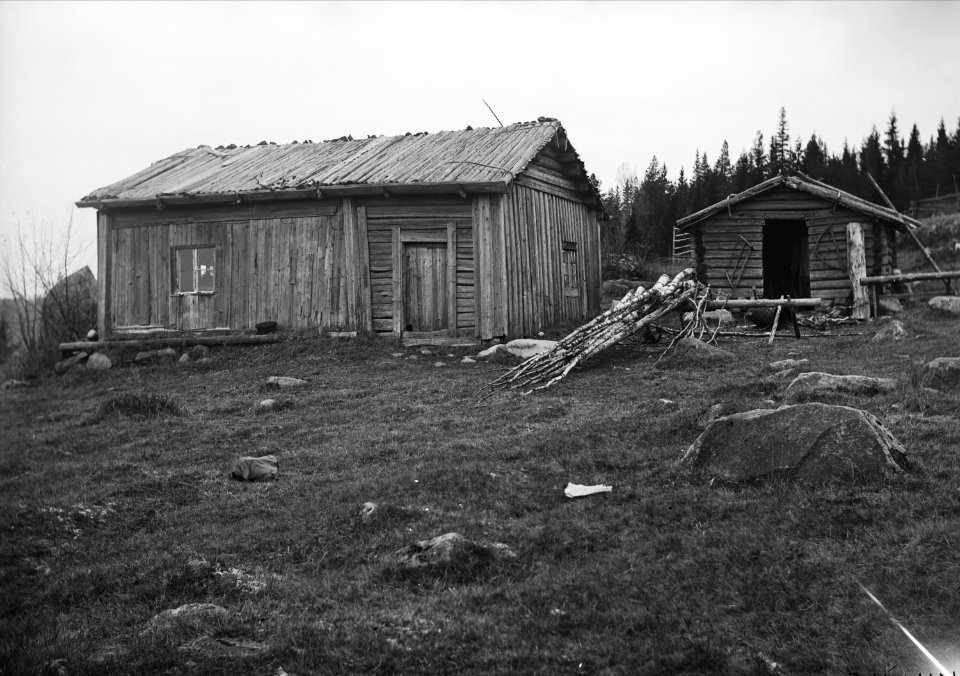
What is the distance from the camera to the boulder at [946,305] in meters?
18.8

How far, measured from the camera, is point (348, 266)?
58.0ft

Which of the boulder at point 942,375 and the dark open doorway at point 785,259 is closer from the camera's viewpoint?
the boulder at point 942,375

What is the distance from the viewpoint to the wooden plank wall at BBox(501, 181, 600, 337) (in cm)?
1748

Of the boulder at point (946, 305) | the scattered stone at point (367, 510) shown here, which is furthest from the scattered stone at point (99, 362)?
the boulder at point (946, 305)

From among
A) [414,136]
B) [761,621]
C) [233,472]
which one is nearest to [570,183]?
[414,136]

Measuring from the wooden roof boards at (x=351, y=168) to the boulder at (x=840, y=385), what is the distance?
28.3 feet

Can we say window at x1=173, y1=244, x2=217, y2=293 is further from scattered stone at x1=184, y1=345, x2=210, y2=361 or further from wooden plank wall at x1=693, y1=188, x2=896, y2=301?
wooden plank wall at x1=693, y1=188, x2=896, y2=301

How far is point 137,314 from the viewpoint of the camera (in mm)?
Answer: 19594

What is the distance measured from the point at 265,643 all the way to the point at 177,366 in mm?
13847

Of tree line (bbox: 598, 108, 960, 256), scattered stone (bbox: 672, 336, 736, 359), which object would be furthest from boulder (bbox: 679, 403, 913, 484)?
tree line (bbox: 598, 108, 960, 256)

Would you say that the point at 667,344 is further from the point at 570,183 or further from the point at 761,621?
the point at 761,621

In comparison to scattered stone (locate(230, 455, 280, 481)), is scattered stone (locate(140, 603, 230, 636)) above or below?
below

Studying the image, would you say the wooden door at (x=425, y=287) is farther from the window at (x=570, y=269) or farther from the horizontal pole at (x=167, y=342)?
the window at (x=570, y=269)

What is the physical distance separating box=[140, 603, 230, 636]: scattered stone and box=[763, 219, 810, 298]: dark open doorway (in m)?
23.8
